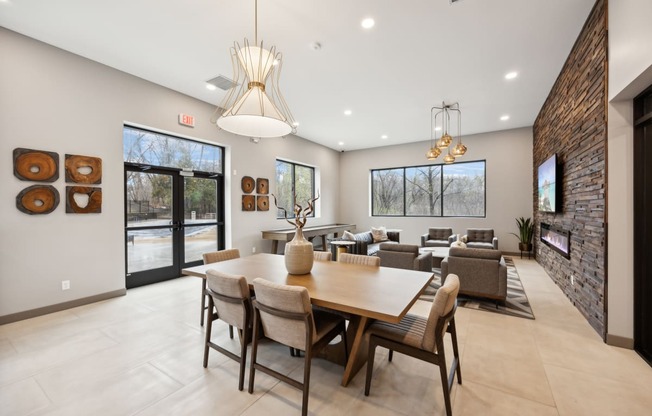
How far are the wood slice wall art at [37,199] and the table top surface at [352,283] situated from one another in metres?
2.32

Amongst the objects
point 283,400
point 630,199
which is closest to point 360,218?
point 630,199

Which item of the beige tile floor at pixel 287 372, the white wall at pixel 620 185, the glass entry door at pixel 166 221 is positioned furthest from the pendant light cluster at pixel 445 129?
the glass entry door at pixel 166 221

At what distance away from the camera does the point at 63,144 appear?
3453 mm

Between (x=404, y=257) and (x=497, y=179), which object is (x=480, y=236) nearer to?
(x=497, y=179)

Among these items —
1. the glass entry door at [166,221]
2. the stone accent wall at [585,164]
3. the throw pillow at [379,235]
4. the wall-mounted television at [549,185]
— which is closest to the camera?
the stone accent wall at [585,164]

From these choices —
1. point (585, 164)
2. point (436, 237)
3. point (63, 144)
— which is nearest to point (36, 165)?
point (63, 144)

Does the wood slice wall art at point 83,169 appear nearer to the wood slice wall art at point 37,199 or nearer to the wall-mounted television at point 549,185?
the wood slice wall art at point 37,199

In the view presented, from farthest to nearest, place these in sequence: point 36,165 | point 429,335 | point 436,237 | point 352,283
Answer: point 436,237, point 36,165, point 352,283, point 429,335

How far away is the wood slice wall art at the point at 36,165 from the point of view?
3.09 m

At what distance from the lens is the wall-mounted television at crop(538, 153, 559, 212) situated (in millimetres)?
4129

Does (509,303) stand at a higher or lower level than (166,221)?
lower

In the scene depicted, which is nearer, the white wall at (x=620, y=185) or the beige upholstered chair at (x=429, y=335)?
the beige upholstered chair at (x=429, y=335)

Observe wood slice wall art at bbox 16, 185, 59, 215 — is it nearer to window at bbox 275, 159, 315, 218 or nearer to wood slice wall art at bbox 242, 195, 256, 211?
wood slice wall art at bbox 242, 195, 256, 211

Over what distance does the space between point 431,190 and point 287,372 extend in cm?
719
